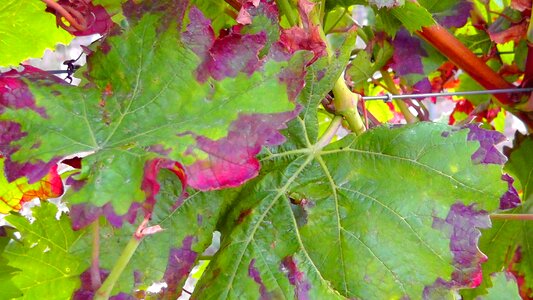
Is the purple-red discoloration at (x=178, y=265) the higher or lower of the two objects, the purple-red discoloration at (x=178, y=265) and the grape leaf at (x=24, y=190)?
the higher

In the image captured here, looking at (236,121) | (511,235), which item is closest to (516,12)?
(511,235)

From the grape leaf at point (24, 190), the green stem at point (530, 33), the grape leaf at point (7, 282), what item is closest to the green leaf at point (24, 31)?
the grape leaf at point (24, 190)

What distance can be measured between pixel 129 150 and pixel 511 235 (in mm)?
602

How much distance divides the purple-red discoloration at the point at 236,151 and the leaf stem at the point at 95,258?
93 millimetres

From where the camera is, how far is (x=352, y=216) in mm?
561

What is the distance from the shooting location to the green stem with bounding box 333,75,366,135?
Answer: 619 mm

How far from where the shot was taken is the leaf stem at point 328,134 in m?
0.60

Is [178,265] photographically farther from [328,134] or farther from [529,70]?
[529,70]

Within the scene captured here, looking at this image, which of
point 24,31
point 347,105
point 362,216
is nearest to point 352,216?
point 362,216

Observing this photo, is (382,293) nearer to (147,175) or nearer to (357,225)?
(357,225)

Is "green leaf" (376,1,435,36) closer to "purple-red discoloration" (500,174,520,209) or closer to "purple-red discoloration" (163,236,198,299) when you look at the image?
"purple-red discoloration" (500,174,520,209)

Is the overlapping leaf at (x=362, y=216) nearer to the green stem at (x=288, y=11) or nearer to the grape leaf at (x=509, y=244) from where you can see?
the green stem at (x=288, y=11)

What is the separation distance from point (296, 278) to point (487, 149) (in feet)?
0.64

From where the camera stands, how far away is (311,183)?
58 centimetres
